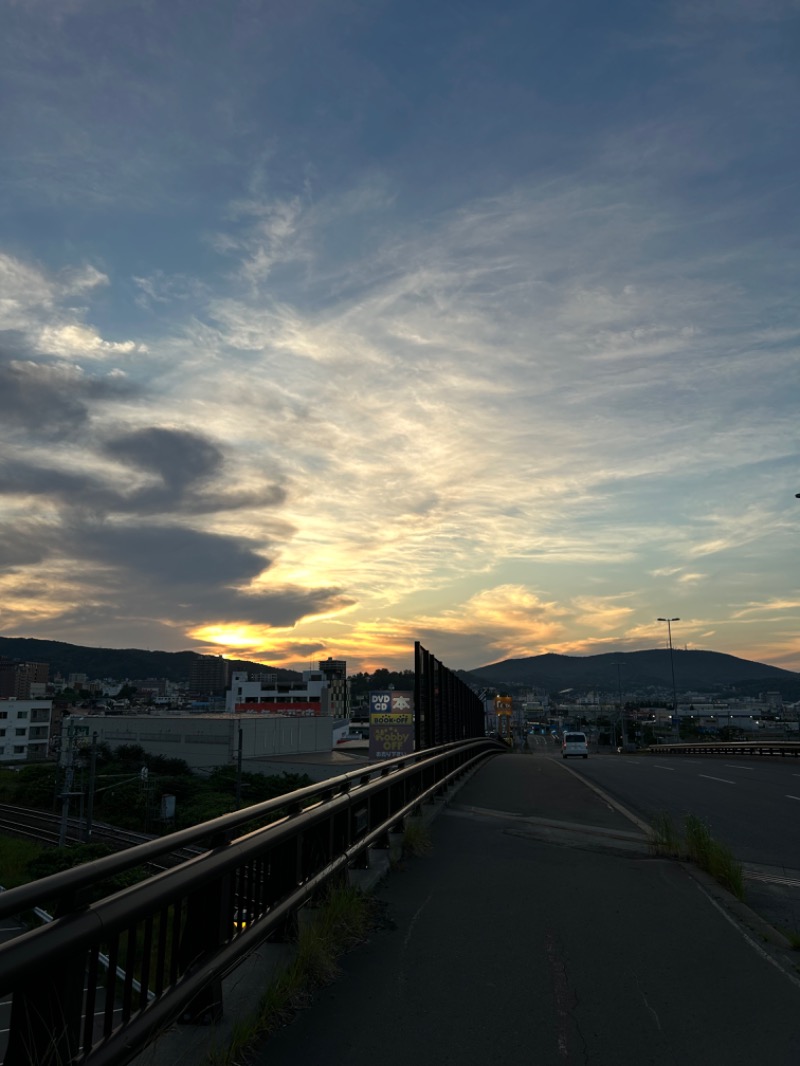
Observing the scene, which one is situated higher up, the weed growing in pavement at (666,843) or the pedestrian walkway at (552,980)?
the weed growing in pavement at (666,843)

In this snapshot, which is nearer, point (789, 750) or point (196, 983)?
point (196, 983)

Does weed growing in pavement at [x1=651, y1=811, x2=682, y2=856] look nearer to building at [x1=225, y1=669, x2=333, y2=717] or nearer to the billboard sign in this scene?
the billboard sign

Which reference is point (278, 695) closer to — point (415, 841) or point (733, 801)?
point (733, 801)

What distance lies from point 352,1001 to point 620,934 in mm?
2753

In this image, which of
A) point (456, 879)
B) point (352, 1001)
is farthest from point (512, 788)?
point (352, 1001)

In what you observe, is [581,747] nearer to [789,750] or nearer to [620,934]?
[789,750]

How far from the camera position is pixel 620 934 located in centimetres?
690

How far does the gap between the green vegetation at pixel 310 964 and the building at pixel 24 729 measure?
383 ft

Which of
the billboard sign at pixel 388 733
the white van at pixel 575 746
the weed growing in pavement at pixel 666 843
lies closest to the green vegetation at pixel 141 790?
the billboard sign at pixel 388 733

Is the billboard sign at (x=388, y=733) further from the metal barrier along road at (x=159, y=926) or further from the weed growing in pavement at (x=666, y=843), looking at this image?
the metal barrier along road at (x=159, y=926)

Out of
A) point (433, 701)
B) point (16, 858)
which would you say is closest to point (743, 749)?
point (433, 701)

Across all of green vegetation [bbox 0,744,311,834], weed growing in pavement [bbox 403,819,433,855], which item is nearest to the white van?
green vegetation [bbox 0,744,311,834]

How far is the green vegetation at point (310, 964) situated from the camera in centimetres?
427

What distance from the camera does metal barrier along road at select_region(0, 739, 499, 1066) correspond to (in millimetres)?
3031
